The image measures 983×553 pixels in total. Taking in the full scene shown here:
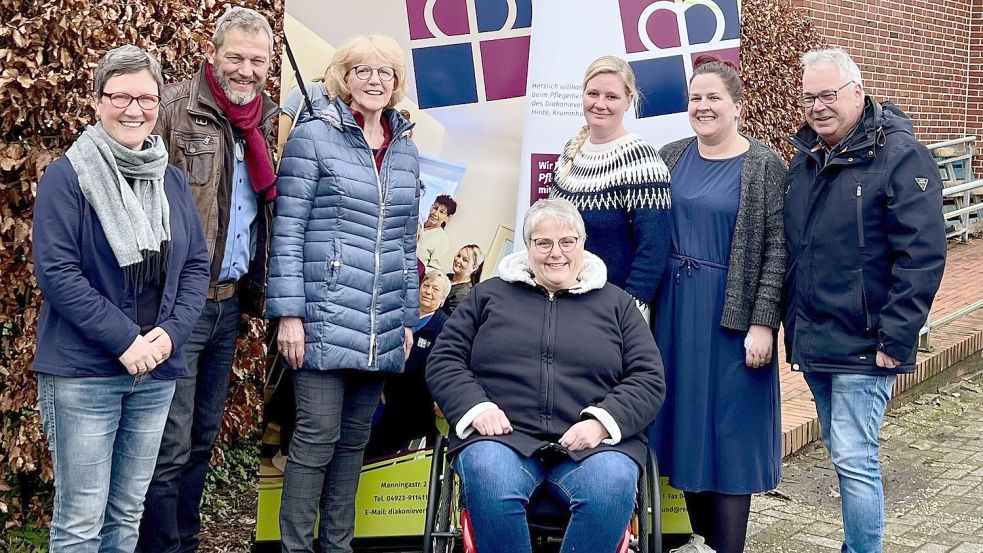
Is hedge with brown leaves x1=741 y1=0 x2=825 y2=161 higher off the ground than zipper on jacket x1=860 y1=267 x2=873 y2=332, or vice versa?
hedge with brown leaves x1=741 y1=0 x2=825 y2=161

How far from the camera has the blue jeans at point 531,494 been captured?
289 centimetres

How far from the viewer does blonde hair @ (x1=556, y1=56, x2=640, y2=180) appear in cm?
347

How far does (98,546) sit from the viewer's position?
2.76 metres

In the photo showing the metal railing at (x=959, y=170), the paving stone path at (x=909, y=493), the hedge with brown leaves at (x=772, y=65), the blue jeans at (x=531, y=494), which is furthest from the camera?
the metal railing at (x=959, y=170)

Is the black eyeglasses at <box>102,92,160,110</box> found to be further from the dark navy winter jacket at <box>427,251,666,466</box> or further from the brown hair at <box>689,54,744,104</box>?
the brown hair at <box>689,54,744,104</box>

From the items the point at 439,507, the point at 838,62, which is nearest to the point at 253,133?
the point at 439,507

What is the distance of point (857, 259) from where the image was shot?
3.12 meters

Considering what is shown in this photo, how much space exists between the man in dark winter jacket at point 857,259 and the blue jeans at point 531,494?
0.76 metres

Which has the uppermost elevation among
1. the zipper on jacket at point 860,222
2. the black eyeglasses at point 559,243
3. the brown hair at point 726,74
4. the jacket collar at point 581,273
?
the brown hair at point 726,74

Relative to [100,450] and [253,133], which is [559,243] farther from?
[100,450]

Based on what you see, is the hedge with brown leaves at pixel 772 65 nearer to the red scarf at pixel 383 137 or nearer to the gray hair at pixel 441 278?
the gray hair at pixel 441 278

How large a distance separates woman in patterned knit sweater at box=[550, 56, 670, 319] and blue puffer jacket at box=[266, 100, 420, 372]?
670mm

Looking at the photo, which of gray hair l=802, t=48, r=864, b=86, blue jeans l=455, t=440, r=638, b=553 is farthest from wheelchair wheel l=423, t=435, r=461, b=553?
gray hair l=802, t=48, r=864, b=86

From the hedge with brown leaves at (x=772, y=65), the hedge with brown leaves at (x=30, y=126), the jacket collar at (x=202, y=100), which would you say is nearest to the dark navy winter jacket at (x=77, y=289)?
the jacket collar at (x=202, y=100)
